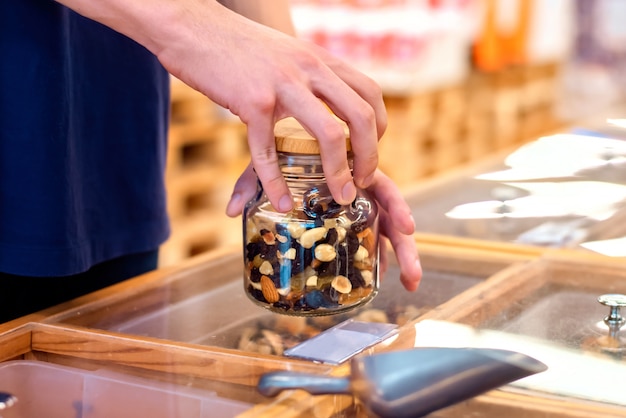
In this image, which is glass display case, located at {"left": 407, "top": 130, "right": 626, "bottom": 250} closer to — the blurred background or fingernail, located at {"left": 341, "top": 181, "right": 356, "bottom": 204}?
fingernail, located at {"left": 341, "top": 181, "right": 356, "bottom": 204}

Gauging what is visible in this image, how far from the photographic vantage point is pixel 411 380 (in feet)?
2.40

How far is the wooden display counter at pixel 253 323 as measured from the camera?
0.80 m

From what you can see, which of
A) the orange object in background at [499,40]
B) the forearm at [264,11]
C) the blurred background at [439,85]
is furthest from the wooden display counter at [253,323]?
the orange object in background at [499,40]

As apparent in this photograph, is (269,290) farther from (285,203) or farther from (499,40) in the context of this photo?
(499,40)

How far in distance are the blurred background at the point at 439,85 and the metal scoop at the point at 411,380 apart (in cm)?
174

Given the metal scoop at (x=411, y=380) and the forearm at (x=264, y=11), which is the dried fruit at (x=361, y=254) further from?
the forearm at (x=264, y=11)

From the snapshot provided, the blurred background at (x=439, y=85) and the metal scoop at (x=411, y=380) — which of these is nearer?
the metal scoop at (x=411, y=380)

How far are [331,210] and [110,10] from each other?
30 centimetres

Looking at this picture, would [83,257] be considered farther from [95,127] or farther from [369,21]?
[369,21]

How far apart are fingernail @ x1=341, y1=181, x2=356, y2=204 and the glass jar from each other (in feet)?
0.11

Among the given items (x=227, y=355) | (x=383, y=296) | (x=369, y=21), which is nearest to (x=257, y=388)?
(x=227, y=355)

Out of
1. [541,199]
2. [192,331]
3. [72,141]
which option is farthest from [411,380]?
[541,199]

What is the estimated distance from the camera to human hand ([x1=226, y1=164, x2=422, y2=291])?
1.12 metres

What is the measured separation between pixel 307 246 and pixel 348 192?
0.07 m
